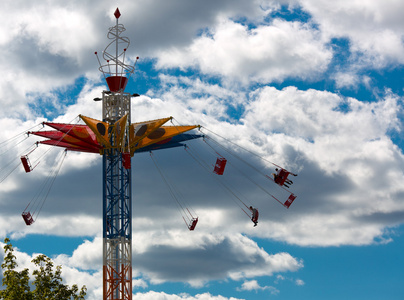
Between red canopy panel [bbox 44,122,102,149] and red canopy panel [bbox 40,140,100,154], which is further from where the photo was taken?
red canopy panel [bbox 40,140,100,154]

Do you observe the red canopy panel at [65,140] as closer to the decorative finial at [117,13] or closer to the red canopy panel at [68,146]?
the red canopy panel at [68,146]

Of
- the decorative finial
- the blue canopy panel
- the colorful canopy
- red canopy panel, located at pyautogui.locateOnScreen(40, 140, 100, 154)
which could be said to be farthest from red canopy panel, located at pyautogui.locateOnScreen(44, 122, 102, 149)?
the decorative finial

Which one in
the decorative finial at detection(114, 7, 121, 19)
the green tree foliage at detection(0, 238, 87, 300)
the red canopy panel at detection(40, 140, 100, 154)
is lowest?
the green tree foliage at detection(0, 238, 87, 300)

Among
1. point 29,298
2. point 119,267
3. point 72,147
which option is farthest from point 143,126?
point 29,298

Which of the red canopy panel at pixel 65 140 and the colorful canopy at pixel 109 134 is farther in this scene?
the red canopy panel at pixel 65 140

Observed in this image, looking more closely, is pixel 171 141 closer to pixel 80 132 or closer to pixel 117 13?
pixel 80 132

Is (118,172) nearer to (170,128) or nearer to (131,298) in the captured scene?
(170,128)

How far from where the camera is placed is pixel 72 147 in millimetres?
69375

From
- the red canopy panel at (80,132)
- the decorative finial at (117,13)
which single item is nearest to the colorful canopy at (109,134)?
the red canopy panel at (80,132)

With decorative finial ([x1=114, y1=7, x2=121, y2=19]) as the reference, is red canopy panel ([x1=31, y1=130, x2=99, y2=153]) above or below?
below

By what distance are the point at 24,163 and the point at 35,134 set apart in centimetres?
359

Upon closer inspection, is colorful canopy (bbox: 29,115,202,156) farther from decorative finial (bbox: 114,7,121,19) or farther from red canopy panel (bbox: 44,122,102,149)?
decorative finial (bbox: 114,7,121,19)

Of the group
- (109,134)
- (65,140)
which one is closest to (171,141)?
(109,134)

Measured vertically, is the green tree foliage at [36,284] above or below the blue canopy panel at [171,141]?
below
